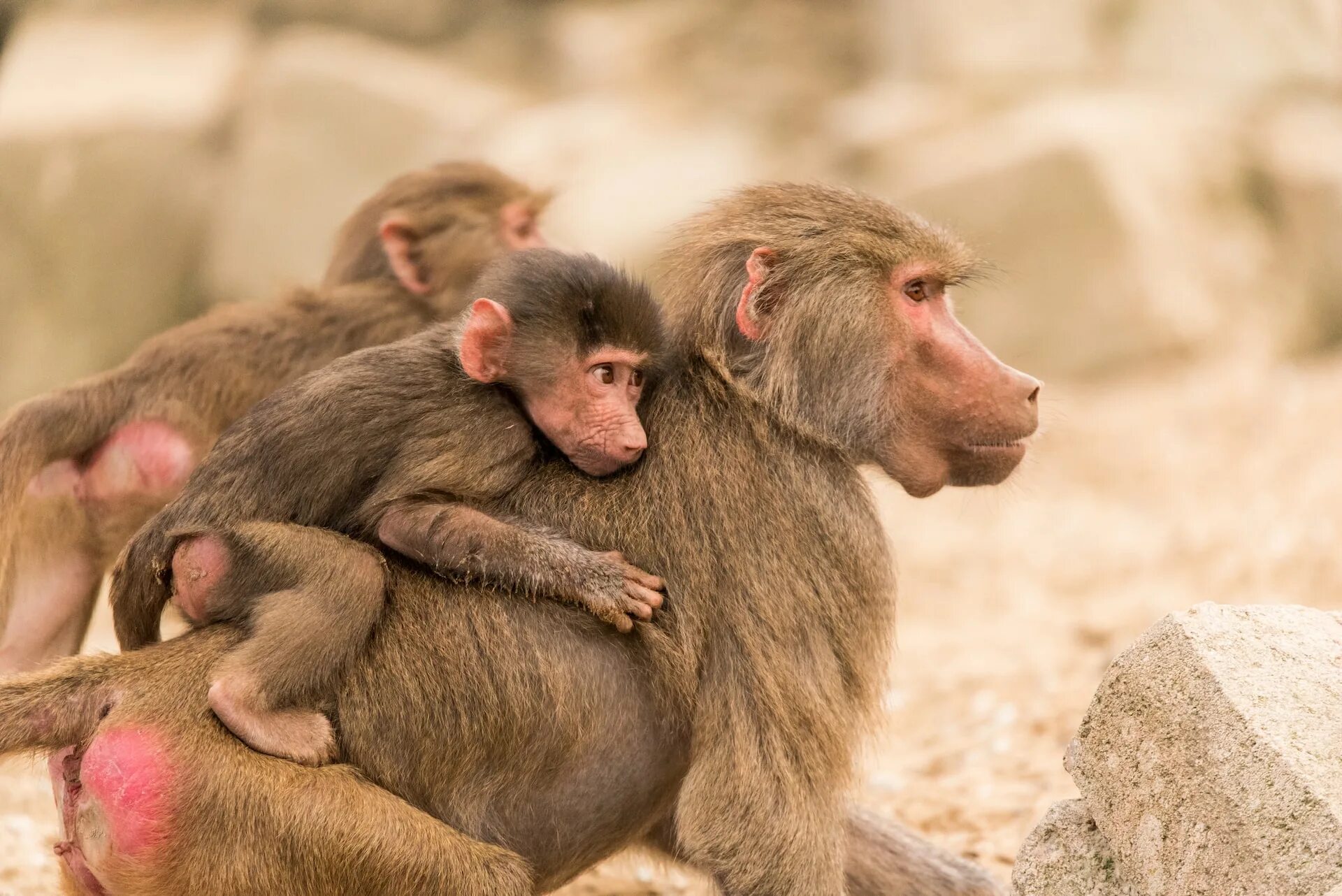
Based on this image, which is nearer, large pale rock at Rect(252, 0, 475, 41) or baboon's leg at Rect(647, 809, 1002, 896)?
baboon's leg at Rect(647, 809, 1002, 896)

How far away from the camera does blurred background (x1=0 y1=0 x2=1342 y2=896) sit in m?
7.65

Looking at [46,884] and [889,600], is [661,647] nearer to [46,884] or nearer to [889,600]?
[889,600]

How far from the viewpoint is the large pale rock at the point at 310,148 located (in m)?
8.78

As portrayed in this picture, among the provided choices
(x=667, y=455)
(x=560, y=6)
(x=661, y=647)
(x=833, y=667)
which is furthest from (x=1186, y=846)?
(x=560, y=6)

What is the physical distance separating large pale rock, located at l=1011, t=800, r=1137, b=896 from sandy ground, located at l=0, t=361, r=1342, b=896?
30 centimetres

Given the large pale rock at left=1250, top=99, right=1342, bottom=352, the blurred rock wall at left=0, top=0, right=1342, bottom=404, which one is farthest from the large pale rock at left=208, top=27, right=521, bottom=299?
the large pale rock at left=1250, top=99, right=1342, bottom=352

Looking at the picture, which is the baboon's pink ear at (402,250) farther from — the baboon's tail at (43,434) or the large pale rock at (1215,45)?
the large pale rock at (1215,45)

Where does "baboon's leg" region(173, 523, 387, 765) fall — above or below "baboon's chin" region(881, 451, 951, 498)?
below

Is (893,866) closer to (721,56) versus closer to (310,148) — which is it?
(310,148)

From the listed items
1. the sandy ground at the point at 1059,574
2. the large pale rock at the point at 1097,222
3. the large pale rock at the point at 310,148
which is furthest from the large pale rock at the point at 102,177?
the large pale rock at the point at 1097,222

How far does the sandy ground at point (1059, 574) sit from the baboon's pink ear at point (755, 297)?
1.92ft

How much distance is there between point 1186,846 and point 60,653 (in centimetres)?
227

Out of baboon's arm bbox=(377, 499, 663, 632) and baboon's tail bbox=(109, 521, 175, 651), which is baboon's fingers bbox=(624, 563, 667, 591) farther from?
baboon's tail bbox=(109, 521, 175, 651)

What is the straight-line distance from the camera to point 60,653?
3236 mm
